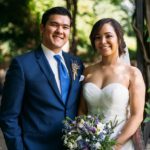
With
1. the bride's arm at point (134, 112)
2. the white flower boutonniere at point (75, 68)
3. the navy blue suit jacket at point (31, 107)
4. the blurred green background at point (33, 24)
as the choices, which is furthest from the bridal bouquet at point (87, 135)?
the blurred green background at point (33, 24)

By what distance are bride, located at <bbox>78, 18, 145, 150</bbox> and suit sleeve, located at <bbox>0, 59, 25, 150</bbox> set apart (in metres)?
0.56

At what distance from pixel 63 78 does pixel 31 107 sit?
0.34 metres

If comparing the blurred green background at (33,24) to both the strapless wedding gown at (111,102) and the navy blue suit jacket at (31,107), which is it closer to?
the strapless wedding gown at (111,102)

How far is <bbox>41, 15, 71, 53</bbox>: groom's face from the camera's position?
3.27 meters

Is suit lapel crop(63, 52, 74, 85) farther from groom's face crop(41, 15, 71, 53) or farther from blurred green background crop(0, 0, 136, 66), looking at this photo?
blurred green background crop(0, 0, 136, 66)

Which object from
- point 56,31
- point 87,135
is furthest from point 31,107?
point 56,31

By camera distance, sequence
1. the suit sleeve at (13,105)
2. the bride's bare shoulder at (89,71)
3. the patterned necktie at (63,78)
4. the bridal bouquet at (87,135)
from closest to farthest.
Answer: the bridal bouquet at (87,135)
the suit sleeve at (13,105)
the patterned necktie at (63,78)
the bride's bare shoulder at (89,71)

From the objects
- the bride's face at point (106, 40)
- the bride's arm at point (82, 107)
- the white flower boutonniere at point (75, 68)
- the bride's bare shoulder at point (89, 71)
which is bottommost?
the bride's arm at point (82, 107)

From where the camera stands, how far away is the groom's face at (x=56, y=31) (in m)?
3.27

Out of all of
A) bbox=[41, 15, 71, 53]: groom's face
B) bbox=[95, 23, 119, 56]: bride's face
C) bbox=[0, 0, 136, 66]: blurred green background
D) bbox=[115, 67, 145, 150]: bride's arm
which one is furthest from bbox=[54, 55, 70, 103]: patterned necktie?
bbox=[0, 0, 136, 66]: blurred green background

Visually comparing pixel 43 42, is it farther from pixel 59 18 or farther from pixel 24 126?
pixel 24 126

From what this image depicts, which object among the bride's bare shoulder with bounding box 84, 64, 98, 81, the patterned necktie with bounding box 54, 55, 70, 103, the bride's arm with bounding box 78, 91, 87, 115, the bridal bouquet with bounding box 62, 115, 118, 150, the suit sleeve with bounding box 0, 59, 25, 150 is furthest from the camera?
the bride's bare shoulder with bounding box 84, 64, 98, 81

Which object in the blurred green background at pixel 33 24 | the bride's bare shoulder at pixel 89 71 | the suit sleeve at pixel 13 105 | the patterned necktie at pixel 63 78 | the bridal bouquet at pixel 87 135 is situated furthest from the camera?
the blurred green background at pixel 33 24

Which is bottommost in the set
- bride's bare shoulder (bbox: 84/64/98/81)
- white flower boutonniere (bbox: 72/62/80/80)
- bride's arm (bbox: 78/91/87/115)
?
bride's arm (bbox: 78/91/87/115)
